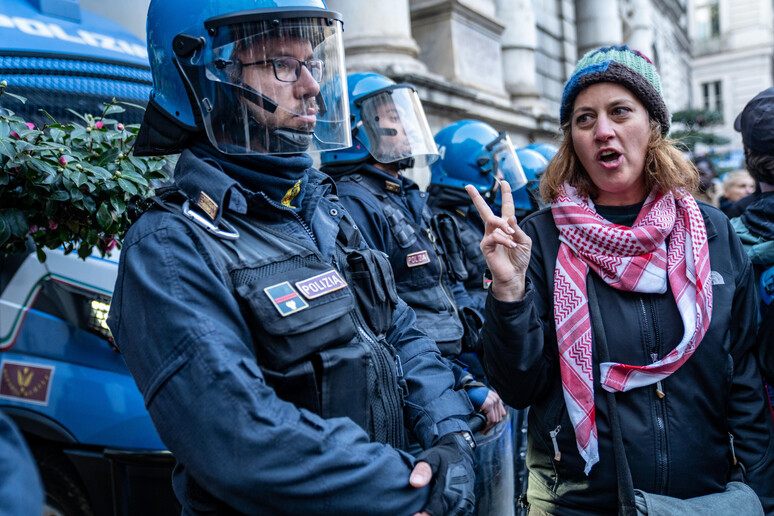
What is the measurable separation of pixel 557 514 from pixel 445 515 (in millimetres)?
669

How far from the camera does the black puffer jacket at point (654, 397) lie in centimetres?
174

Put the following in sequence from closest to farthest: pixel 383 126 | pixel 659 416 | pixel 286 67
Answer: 1. pixel 286 67
2. pixel 659 416
3. pixel 383 126

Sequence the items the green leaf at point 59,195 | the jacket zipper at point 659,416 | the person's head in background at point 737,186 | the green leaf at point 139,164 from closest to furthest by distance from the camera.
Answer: the jacket zipper at point 659,416
the green leaf at point 59,195
the green leaf at point 139,164
the person's head in background at point 737,186

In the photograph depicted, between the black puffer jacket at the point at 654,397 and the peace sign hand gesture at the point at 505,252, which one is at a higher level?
the peace sign hand gesture at the point at 505,252

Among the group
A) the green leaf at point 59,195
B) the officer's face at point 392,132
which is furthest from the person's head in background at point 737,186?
the green leaf at point 59,195

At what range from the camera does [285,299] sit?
1.35 meters

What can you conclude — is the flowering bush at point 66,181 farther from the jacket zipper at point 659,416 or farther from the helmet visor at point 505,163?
the helmet visor at point 505,163

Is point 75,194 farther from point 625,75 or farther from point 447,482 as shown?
point 625,75

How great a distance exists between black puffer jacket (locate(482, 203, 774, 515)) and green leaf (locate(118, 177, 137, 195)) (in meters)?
1.22

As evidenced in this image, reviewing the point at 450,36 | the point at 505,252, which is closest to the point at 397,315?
the point at 505,252

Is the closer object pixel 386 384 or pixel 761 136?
pixel 386 384

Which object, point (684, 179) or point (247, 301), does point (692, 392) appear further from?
point (247, 301)

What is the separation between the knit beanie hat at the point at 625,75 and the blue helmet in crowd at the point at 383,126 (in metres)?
1.47

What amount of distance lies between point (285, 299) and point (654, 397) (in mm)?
1075
